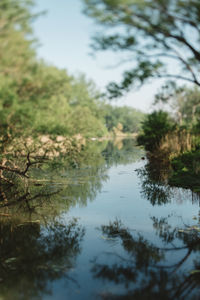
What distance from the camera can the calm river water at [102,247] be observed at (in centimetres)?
450

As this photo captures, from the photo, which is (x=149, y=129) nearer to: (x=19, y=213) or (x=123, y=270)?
(x=19, y=213)

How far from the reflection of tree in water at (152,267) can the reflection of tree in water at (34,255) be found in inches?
25.6

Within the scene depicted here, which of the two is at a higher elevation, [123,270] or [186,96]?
[186,96]

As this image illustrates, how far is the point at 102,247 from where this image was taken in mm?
5965

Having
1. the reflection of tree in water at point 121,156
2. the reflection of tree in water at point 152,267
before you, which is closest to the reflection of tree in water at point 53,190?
the reflection of tree in water at point 152,267

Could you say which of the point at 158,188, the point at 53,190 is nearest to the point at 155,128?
the point at 158,188

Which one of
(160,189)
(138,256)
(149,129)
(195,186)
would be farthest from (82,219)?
(149,129)

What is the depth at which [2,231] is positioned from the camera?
6.91 meters

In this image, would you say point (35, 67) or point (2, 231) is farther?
point (2, 231)

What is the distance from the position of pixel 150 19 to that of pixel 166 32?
70 centimetres

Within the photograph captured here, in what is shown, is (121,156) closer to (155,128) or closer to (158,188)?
(155,128)

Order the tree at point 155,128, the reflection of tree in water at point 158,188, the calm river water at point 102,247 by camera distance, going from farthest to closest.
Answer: the tree at point 155,128 < the reflection of tree in water at point 158,188 < the calm river water at point 102,247

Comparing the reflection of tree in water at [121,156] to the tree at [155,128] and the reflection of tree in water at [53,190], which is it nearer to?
the tree at [155,128]

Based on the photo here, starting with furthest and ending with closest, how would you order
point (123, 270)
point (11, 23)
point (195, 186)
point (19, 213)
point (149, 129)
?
point (149, 129), point (195, 186), point (19, 213), point (123, 270), point (11, 23)
